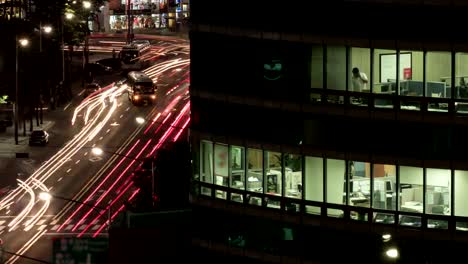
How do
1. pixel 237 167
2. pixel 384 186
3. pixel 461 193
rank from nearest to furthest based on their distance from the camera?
pixel 461 193 < pixel 384 186 < pixel 237 167

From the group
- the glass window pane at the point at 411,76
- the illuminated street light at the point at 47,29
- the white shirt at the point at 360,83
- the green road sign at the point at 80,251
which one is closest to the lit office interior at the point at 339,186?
the glass window pane at the point at 411,76

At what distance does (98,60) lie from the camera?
193500mm

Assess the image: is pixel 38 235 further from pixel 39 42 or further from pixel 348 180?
pixel 39 42

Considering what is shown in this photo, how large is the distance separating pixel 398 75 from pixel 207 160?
12.2m

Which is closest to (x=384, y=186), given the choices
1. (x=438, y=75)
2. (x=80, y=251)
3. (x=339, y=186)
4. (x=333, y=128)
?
(x=339, y=186)

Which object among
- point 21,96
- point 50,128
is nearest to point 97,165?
point 50,128

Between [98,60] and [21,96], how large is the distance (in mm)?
35057

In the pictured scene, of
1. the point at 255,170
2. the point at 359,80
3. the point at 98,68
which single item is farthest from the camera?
the point at 98,68

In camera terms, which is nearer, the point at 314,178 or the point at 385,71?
the point at 385,71

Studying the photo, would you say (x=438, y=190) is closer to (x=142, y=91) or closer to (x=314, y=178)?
(x=314, y=178)

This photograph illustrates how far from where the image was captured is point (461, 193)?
64.5 meters

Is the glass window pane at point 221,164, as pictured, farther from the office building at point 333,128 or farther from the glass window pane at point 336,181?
the glass window pane at point 336,181

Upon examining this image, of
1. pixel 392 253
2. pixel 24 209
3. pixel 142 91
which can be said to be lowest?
pixel 24 209

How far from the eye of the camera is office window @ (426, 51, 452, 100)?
6397 centimetres
